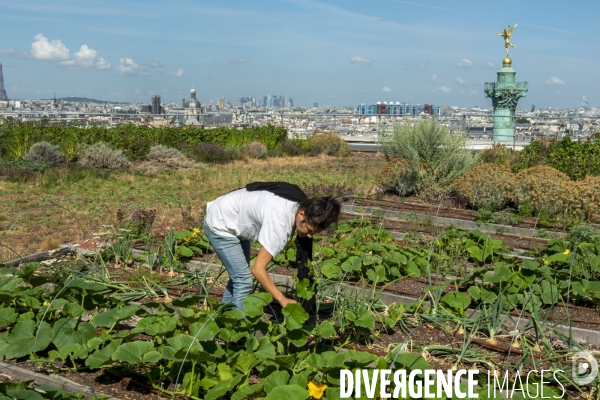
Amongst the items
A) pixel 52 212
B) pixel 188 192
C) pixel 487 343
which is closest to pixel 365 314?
pixel 487 343

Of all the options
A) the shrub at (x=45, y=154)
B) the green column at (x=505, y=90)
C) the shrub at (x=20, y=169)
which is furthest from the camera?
the green column at (x=505, y=90)

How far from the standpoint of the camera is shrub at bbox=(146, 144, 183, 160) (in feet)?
49.0

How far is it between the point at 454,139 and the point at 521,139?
10.6m

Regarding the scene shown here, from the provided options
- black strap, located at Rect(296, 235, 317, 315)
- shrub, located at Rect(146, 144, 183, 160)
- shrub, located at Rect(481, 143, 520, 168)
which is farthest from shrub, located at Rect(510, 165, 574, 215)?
shrub, located at Rect(146, 144, 183, 160)

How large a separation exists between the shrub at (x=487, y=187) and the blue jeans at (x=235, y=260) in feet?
19.0

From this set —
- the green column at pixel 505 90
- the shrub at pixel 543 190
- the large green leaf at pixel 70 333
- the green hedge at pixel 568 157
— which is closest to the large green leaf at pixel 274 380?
the large green leaf at pixel 70 333

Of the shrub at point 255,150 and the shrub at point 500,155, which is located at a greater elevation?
the shrub at point 500,155

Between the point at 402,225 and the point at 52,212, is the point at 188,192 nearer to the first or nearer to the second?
the point at 52,212

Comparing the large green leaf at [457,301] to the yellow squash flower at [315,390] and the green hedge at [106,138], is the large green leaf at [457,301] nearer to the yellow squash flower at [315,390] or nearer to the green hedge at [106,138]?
the yellow squash flower at [315,390]

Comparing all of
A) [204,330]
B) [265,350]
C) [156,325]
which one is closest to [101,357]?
[156,325]

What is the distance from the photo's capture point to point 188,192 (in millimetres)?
11180

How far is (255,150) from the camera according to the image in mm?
17547

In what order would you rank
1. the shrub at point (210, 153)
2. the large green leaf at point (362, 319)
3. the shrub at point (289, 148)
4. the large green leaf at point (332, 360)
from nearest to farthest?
the large green leaf at point (332, 360)
the large green leaf at point (362, 319)
the shrub at point (210, 153)
the shrub at point (289, 148)

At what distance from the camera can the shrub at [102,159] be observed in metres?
13.8
